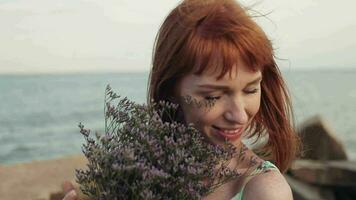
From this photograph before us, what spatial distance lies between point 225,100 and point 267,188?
0.88 feet

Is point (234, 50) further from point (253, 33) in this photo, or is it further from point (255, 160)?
point (255, 160)

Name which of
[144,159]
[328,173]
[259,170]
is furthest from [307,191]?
[144,159]

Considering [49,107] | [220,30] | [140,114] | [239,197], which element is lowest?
[49,107]

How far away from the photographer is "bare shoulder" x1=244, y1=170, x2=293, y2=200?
73.3 inches

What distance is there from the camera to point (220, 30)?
197cm

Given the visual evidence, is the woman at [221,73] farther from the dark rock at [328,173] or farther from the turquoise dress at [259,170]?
the dark rock at [328,173]

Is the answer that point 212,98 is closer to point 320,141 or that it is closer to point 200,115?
point 200,115

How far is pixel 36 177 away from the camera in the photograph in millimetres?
7152

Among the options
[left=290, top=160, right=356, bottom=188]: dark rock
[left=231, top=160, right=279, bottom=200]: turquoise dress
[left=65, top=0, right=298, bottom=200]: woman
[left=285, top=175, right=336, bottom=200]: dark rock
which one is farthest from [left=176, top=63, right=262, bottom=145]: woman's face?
[left=290, top=160, right=356, bottom=188]: dark rock

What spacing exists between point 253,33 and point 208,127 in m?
0.31

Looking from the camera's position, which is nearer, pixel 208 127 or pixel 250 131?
pixel 208 127

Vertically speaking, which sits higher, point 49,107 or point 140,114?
point 140,114

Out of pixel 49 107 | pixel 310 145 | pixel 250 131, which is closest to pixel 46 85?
pixel 49 107

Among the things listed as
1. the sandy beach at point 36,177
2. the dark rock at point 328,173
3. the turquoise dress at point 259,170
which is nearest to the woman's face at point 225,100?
the turquoise dress at point 259,170
